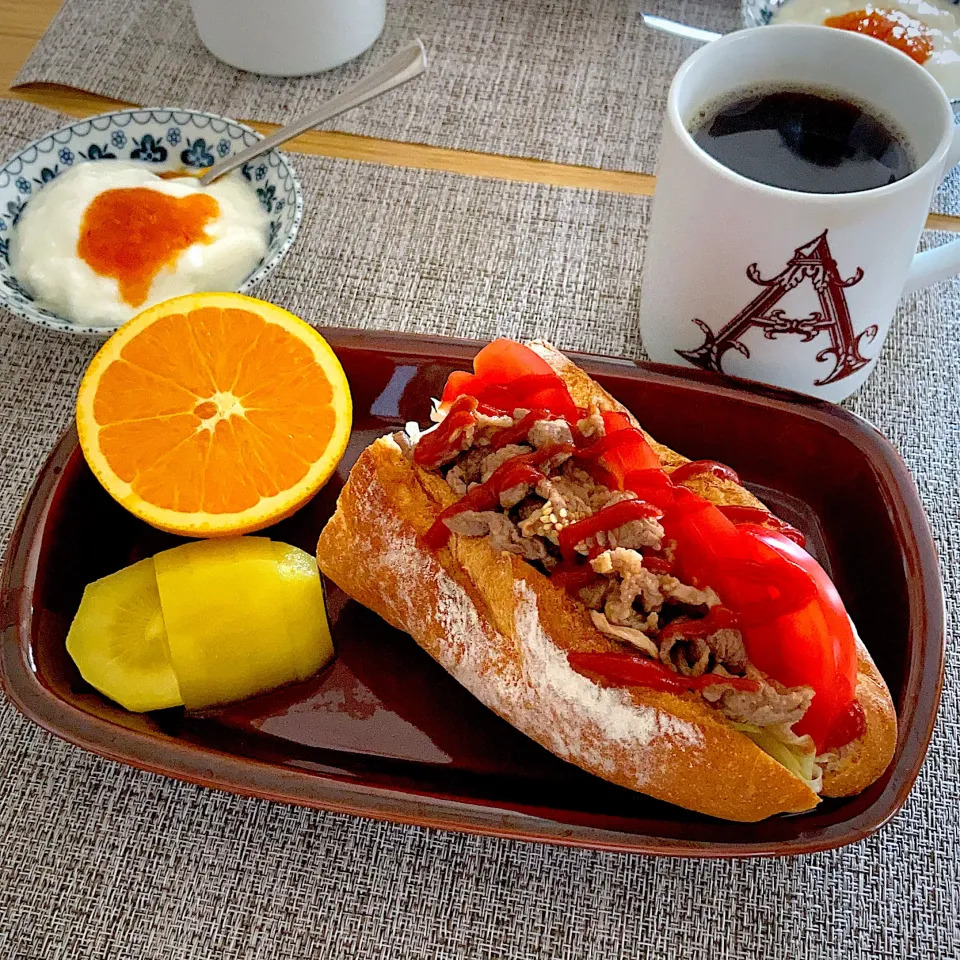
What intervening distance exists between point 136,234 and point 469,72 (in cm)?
79

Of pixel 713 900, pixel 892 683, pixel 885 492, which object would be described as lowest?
pixel 713 900

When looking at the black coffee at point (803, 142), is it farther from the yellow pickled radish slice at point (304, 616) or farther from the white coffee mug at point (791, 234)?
the yellow pickled radish slice at point (304, 616)

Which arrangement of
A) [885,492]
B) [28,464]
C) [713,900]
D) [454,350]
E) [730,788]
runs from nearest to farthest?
1. [730,788]
2. [713,900]
3. [885,492]
4. [454,350]
5. [28,464]

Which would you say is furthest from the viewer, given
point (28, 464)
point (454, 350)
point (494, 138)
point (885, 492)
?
point (494, 138)

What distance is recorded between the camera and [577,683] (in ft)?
3.24

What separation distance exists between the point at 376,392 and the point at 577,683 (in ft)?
1.87

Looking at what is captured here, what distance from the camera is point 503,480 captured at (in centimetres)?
104

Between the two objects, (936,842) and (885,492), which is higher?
(885,492)

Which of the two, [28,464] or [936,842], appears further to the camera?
[28,464]

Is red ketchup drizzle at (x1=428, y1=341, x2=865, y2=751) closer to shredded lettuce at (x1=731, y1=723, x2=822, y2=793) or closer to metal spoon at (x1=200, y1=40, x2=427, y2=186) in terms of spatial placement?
shredded lettuce at (x1=731, y1=723, x2=822, y2=793)

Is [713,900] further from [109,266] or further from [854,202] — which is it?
[109,266]

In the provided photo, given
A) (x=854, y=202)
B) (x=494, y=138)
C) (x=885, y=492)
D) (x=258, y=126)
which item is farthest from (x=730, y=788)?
(x=258, y=126)

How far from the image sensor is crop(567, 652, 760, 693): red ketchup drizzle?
36.9 inches

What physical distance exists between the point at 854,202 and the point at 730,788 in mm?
651
